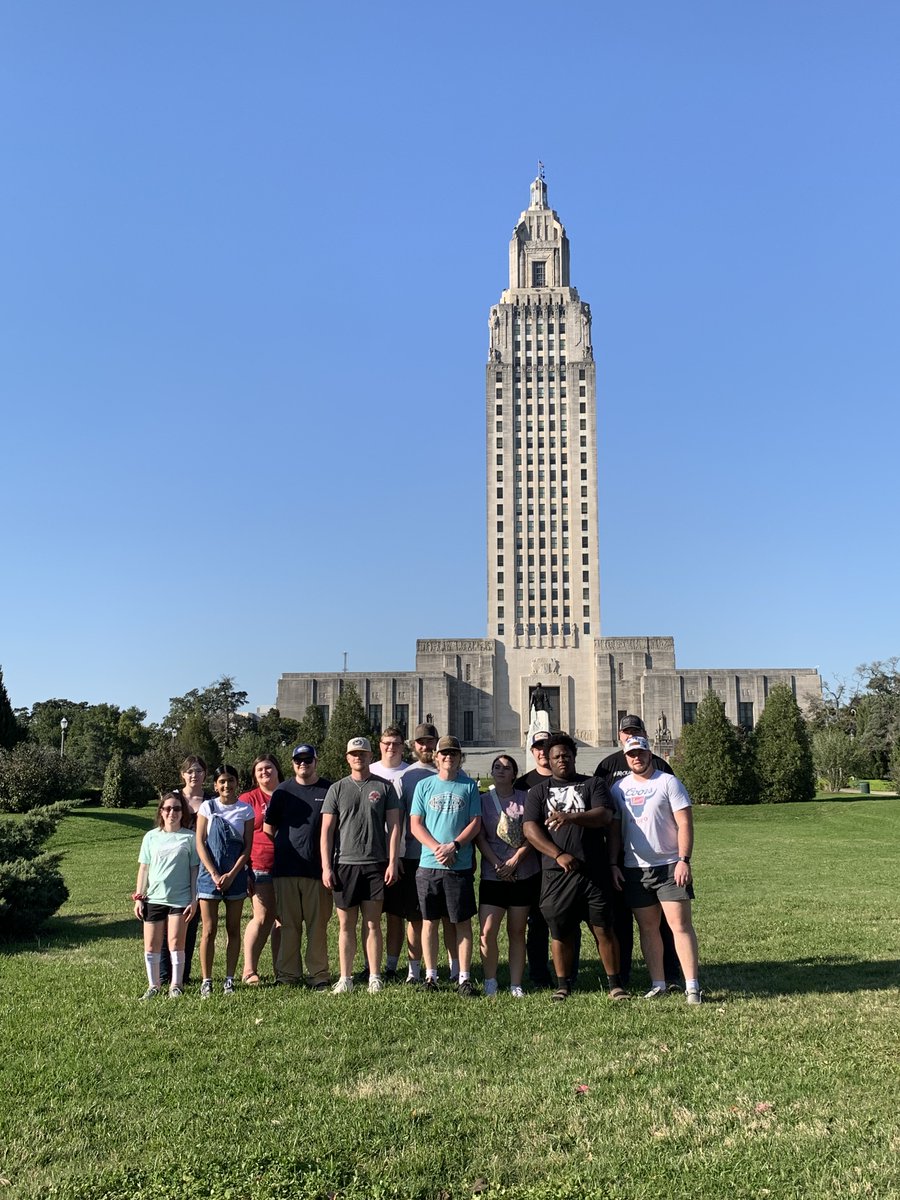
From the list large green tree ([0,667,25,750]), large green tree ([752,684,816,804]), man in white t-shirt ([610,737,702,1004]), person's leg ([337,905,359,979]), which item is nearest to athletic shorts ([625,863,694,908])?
man in white t-shirt ([610,737,702,1004])

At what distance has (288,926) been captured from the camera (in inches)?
316

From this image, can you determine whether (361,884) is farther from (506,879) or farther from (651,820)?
(651,820)

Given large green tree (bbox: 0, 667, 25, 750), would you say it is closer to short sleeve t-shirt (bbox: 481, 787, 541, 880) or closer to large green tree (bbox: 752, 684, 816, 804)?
large green tree (bbox: 752, 684, 816, 804)

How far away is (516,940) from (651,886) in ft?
3.69

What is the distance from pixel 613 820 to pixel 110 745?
63418 mm

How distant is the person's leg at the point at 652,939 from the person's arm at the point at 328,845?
7.86 feet

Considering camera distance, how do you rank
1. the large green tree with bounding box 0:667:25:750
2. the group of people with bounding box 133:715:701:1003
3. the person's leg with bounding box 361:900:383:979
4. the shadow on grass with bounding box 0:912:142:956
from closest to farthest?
the group of people with bounding box 133:715:701:1003, the person's leg with bounding box 361:900:383:979, the shadow on grass with bounding box 0:912:142:956, the large green tree with bounding box 0:667:25:750

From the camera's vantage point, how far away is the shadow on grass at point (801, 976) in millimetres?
7508

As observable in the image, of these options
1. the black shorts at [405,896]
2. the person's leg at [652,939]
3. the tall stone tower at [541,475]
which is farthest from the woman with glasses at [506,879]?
the tall stone tower at [541,475]

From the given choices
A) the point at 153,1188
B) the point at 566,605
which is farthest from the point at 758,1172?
the point at 566,605

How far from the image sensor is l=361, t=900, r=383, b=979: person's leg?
303 inches

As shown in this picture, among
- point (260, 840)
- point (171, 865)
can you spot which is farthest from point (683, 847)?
point (171, 865)

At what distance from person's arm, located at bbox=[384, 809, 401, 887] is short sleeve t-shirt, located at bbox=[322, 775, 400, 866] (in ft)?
0.12

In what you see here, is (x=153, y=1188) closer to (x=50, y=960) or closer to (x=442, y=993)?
(x=442, y=993)
